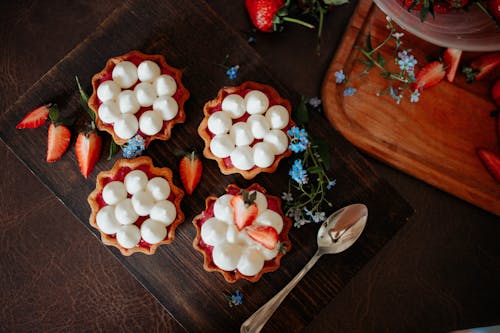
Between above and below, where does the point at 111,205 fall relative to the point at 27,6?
below

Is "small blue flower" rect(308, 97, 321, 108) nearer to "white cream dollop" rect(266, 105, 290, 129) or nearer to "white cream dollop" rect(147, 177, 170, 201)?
"white cream dollop" rect(266, 105, 290, 129)

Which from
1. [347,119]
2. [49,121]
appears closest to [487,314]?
[347,119]

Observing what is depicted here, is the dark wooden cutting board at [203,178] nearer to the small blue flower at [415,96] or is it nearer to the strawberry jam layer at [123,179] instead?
the strawberry jam layer at [123,179]

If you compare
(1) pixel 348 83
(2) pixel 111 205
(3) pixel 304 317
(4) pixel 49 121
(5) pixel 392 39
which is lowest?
(3) pixel 304 317

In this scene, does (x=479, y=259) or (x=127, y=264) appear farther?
(x=479, y=259)

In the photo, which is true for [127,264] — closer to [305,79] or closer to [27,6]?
[305,79]

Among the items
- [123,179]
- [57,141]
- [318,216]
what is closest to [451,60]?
[318,216]
